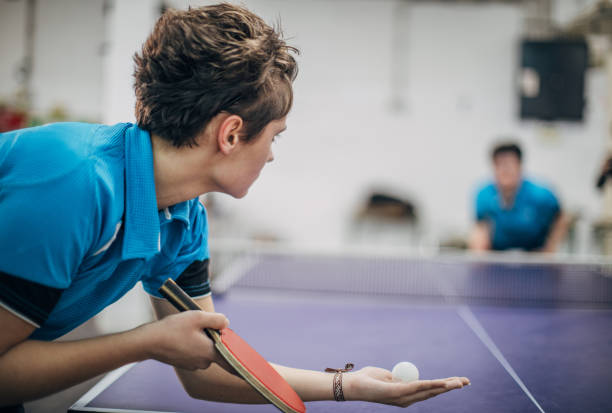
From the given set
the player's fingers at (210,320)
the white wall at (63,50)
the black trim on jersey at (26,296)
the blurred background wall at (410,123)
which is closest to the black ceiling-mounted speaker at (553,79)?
the blurred background wall at (410,123)

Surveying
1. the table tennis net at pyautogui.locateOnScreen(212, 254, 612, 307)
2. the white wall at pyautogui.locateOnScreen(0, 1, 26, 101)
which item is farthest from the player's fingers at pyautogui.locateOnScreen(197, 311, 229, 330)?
the white wall at pyautogui.locateOnScreen(0, 1, 26, 101)

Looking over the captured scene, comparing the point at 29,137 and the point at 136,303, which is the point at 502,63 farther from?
the point at 29,137

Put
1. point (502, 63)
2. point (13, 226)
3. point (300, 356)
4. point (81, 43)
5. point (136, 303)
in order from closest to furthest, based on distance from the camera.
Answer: point (13, 226)
point (300, 356)
point (136, 303)
point (81, 43)
point (502, 63)

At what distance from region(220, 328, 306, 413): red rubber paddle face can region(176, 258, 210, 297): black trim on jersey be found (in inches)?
8.2

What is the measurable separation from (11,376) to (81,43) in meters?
6.24

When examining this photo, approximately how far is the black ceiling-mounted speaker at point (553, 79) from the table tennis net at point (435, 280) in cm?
403

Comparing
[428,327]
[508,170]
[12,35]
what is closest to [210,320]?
[428,327]

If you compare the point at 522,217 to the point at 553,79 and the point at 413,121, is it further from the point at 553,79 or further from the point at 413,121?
the point at 413,121

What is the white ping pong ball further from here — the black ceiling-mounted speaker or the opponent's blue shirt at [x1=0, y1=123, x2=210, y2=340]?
the black ceiling-mounted speaker

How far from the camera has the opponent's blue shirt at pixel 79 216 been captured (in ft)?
2.65

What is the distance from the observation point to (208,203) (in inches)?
231

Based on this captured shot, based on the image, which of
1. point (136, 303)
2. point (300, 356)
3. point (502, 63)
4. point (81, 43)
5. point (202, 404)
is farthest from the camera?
point (502, 63)

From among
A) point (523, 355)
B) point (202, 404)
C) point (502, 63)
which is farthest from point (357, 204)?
point (202, 404)

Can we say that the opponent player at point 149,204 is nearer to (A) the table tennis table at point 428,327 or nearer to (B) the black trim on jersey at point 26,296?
(B) the black trim on jersey at point 26,296
